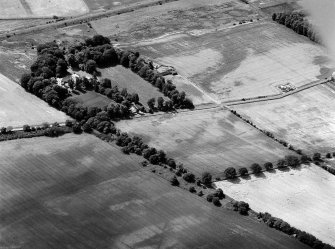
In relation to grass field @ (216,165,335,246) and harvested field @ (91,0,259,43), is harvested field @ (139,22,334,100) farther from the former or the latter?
grass field @ (216,165,335,246)

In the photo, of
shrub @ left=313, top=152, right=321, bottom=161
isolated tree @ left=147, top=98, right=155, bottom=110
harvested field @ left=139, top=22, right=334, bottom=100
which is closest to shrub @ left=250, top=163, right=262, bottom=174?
shrub @ left=313, top=152, right=321, bottom=161

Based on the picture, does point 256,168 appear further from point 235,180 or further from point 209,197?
point 209,197

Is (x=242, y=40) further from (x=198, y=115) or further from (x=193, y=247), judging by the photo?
(x=193, y=247)

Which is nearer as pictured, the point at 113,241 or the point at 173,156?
the point at 113,241

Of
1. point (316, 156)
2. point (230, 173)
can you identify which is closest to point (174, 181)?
point (230, 173)

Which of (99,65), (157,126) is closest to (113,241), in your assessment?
(157,126)
